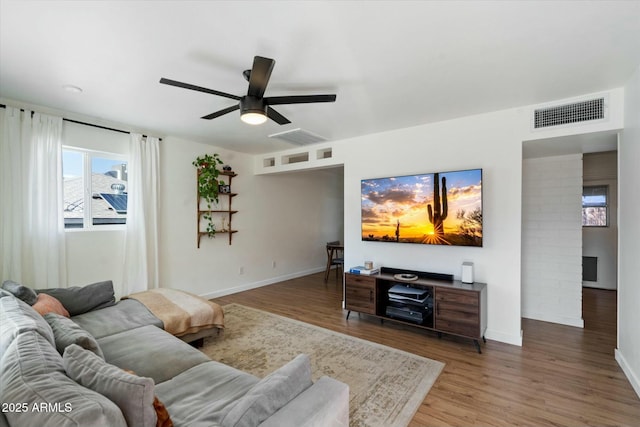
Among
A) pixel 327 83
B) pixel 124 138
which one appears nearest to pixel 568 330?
pixel 327 83

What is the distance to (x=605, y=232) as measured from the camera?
5352 mm

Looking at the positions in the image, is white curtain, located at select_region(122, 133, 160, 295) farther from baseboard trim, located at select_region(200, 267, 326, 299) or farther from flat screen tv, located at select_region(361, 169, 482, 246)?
flat screen tv, located at select_region(361, 169, 482, 246)

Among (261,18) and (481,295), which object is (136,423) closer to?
(261,18)

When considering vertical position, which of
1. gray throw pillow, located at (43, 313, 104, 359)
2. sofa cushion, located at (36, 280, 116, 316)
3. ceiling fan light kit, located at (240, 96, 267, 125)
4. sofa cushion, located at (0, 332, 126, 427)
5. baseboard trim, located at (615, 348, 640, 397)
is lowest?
baseboard trim, located at (615, 348, 640, 397)

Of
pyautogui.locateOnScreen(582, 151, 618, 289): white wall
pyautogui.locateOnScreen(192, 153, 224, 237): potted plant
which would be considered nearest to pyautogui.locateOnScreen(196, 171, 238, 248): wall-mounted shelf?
pyautogui.locateOnScreen(192, 153, 224, 237): potted plant

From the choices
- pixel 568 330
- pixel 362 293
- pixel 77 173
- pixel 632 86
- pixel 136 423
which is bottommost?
pixel 568 330

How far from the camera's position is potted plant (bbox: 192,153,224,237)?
15.4 feet

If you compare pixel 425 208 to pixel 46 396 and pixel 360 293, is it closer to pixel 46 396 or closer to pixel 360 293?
pixel 360 293

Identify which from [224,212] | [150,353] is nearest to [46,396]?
[150,353]

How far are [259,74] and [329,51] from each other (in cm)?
55

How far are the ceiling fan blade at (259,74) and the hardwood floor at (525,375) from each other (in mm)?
2520

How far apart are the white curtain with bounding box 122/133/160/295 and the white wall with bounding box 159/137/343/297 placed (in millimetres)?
241

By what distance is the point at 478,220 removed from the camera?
3.17 m

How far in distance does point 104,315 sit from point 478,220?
3.91 meters
